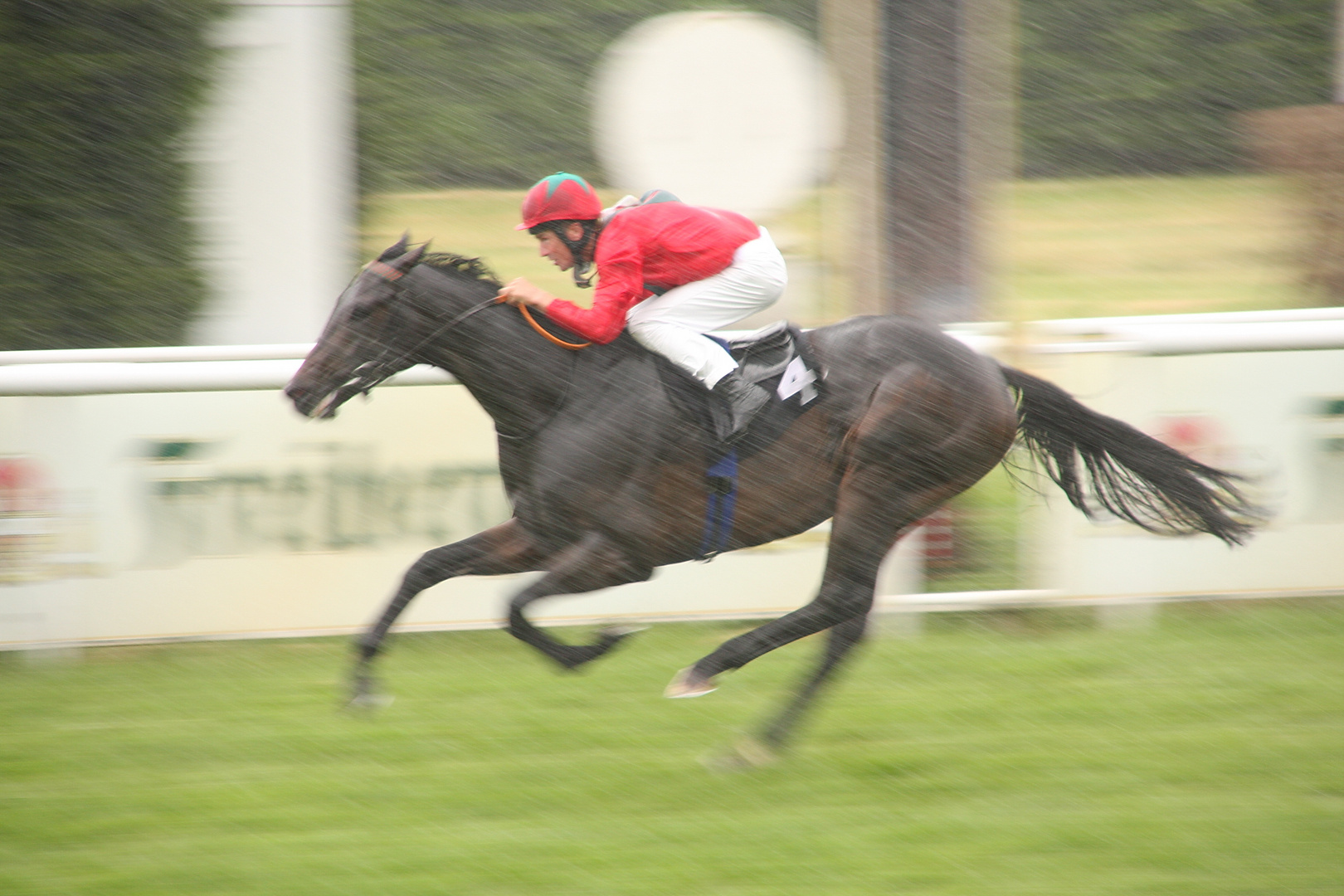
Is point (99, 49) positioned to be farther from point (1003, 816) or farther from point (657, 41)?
point (1003, 816)

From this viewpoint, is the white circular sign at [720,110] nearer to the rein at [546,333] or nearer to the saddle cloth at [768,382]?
the saddle cloth at [768,382]

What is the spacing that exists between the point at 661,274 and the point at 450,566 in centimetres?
116

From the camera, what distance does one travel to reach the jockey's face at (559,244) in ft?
14.8

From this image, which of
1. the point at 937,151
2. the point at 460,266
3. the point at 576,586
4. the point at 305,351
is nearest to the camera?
the point at 576,586

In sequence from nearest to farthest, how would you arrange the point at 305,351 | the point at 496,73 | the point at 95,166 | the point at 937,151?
the point at 305,351 < the point at 937,151 < the point at 95,166 < the point at 496,73

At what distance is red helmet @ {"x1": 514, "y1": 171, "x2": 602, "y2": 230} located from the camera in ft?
14.4

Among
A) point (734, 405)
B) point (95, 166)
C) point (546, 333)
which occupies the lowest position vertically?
point (734, 405)

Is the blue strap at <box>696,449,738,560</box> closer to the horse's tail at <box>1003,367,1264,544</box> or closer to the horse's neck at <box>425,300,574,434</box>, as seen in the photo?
the horse's neck at <box>425,300,574,434</box>

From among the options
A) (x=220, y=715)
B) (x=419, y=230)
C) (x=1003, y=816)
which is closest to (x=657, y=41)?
(x=220, y=715)

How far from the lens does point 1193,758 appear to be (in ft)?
14.8

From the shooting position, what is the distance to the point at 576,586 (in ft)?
14.5

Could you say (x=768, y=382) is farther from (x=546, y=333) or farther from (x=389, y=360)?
(x=389, y=360)

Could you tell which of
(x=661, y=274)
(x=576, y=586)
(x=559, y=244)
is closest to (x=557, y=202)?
(x=559, y=244)

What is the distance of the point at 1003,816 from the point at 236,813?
225cm
